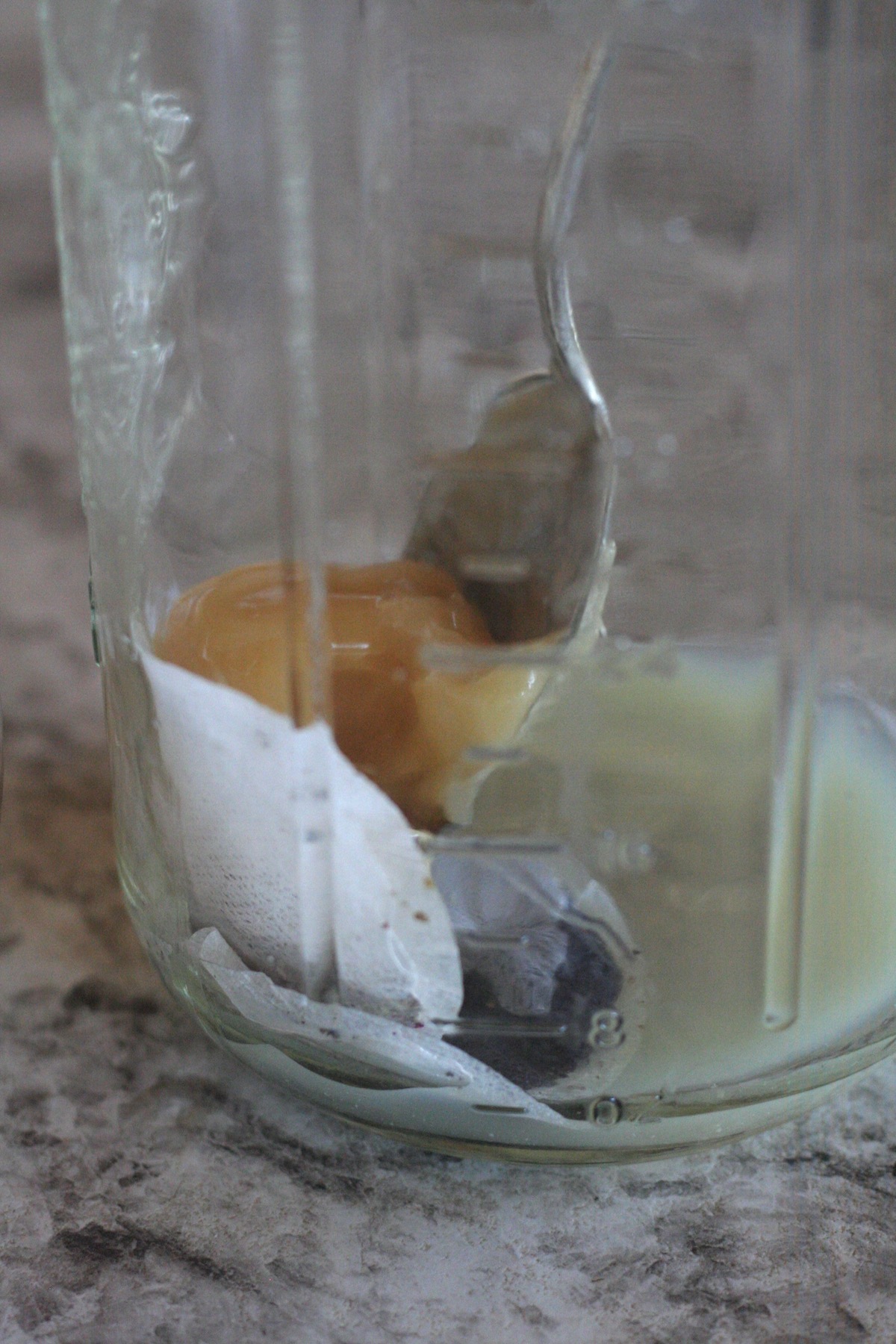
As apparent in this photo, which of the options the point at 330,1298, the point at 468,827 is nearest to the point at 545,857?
the point at 468,827

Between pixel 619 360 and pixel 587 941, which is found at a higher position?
pixel 619 360

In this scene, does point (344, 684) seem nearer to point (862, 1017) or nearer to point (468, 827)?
point (468, 827)

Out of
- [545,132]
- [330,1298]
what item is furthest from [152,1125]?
[545,132]

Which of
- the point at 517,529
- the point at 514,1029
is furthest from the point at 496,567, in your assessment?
the point at 514,1029

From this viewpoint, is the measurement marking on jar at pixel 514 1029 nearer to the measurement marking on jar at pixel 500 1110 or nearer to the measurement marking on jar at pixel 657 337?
the measurement marking on jar at pixel 500 1110

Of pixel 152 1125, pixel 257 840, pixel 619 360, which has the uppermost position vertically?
pixel 619 360

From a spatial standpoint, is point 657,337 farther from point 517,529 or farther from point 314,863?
point 314,863

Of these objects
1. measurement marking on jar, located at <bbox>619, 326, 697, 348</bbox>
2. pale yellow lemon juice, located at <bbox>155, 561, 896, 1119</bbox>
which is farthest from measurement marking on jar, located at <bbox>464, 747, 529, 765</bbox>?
measurement marking on jar, located at <bbox>619, 326, 697, 348</bbox>
